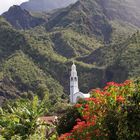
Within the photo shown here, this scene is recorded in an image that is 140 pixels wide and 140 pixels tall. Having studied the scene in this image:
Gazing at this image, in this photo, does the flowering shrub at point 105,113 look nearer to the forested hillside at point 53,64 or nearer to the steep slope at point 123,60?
the steep slope at point 123,60

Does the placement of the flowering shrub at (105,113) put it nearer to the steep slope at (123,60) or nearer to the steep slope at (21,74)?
the steep slope at (123,60)

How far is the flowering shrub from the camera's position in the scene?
16.0m

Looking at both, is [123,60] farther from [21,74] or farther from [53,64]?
[53,64]

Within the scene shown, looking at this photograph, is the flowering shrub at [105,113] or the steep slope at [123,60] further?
the steep slope at [123,60]

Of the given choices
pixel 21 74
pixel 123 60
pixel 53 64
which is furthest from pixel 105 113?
pixel 53 64

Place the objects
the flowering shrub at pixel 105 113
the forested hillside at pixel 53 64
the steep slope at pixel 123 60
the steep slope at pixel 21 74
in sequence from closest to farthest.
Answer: the flowering shrub at pixel 105 113
the steep slope at pixel 123 60
the forested hillside at pixel 53 64
the steep slope at pixel 21 74

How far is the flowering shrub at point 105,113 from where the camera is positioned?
16.0 meters

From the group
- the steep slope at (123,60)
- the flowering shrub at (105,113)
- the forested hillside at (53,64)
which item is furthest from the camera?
the forested hillside at (53,64)

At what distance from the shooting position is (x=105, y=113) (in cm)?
1666

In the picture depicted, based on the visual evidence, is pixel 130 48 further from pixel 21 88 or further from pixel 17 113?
pixel 17 113

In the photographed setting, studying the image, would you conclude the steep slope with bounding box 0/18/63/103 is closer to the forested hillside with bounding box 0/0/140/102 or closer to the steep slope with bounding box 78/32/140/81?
the forested hillside with bounding box 0/0/140/102

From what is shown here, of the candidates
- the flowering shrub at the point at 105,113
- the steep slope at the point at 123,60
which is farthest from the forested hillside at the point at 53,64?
the flowering shrub at the point at 105,113

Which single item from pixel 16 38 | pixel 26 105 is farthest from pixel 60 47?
pixel 26 105

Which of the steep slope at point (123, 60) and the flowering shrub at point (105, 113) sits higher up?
the steep slope at point (123, 60)
